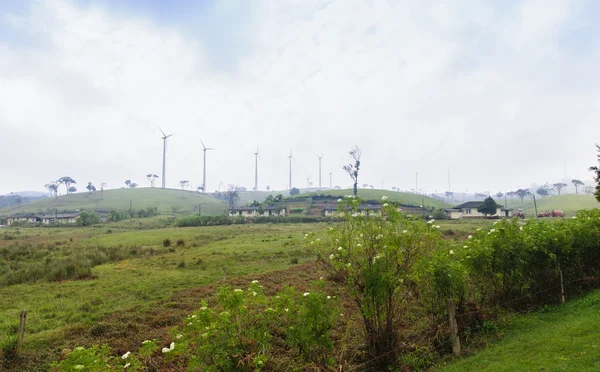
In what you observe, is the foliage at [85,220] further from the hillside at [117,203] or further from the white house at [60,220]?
the hillside at [117,203]

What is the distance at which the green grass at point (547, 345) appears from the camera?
270 inches

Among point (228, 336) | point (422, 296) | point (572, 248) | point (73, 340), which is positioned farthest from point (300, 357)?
point (572, 248)

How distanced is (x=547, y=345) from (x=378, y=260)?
4299 mm

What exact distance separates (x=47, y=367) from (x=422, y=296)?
1053cm

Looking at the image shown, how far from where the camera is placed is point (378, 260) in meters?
7.82

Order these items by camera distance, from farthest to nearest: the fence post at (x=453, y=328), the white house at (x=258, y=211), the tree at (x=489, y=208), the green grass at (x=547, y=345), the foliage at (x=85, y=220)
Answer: the white house at (x=258, y=211), the foliage at (x=85, y=220), the tree at (x=489, y=208), the fence post at (x=453, y=328), the green grass at (x=547, y=345)

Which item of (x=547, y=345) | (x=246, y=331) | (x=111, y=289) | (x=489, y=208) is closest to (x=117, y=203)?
(x=489, y=208)

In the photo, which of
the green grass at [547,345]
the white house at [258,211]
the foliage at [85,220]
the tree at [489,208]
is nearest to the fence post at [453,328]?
the green grass at [547,345]

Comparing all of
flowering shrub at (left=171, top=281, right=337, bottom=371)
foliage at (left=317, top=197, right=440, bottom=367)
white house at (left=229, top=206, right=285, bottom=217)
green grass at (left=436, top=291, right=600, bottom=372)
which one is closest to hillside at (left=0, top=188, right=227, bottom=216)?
white house at (left=229, top=206, right=285, bottom=217)

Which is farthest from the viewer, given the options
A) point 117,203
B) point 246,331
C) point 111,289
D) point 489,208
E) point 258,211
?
point 117,203

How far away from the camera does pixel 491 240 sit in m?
10.2

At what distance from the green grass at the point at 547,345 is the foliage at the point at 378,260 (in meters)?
1.58

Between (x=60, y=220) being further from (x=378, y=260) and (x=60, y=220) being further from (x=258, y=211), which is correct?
(x=378, y=260)

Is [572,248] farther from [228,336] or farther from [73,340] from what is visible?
[73,340]
